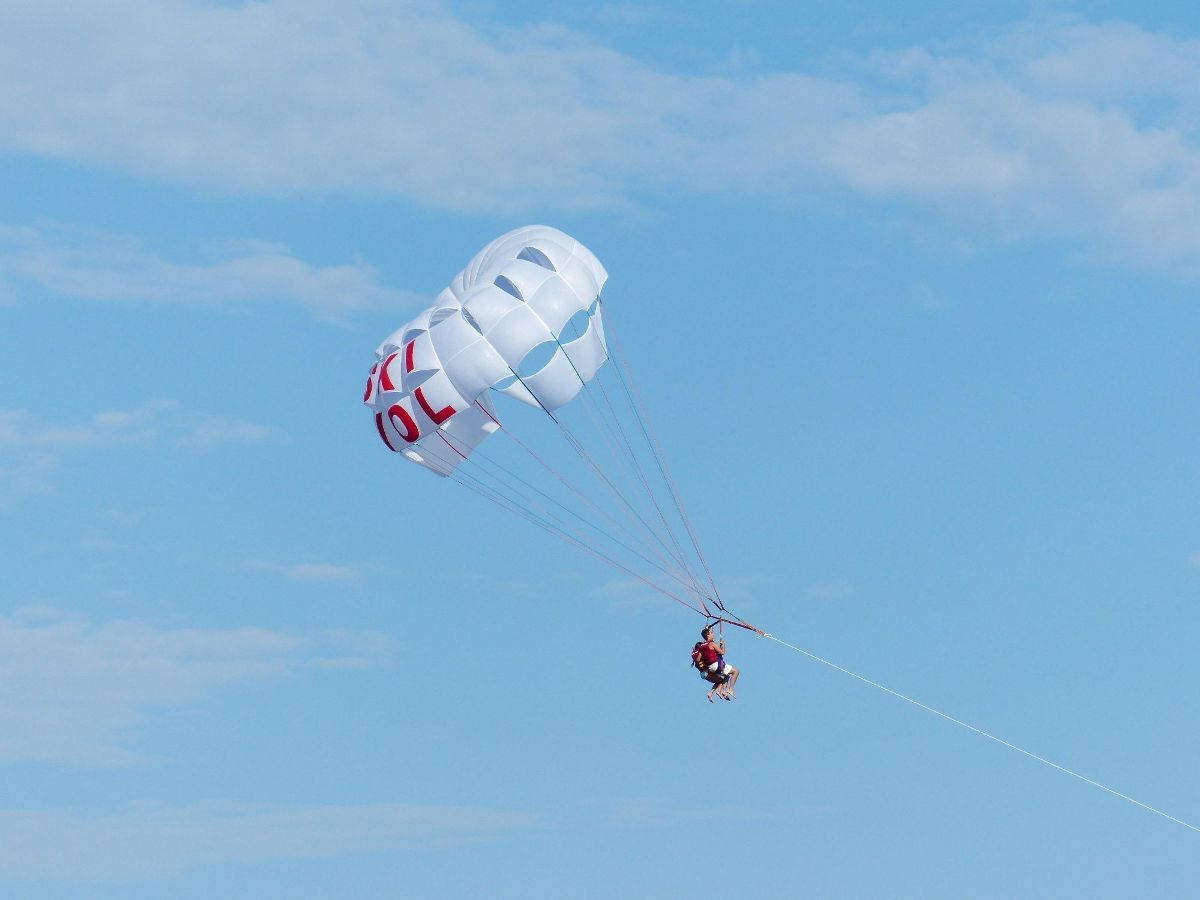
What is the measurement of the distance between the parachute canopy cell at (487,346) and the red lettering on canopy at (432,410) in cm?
2

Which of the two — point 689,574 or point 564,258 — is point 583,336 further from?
point 689,574

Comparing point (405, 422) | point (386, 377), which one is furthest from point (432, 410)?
point (386, 377)

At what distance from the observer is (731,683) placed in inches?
1422

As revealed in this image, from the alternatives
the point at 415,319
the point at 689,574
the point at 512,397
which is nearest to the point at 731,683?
the point at 689,574

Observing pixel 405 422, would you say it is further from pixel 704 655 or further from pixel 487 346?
pixel 704 655

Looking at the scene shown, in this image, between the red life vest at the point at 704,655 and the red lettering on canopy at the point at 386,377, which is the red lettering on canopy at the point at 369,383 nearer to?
the red lettering on canopy at the point at 386,377

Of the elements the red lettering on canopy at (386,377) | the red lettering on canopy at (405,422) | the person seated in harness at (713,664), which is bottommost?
the person seated in harness at (713,664)

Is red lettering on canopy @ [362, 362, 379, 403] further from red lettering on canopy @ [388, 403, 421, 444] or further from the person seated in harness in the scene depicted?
the person seated in harness

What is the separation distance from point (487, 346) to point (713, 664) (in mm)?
7045

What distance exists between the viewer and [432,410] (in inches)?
1459

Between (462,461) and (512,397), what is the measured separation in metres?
2.46

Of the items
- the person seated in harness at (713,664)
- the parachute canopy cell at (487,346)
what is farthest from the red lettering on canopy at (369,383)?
the person seated in harness at (713,664)

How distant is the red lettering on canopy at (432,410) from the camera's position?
37.0 m

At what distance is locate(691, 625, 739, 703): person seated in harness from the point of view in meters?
35.9
